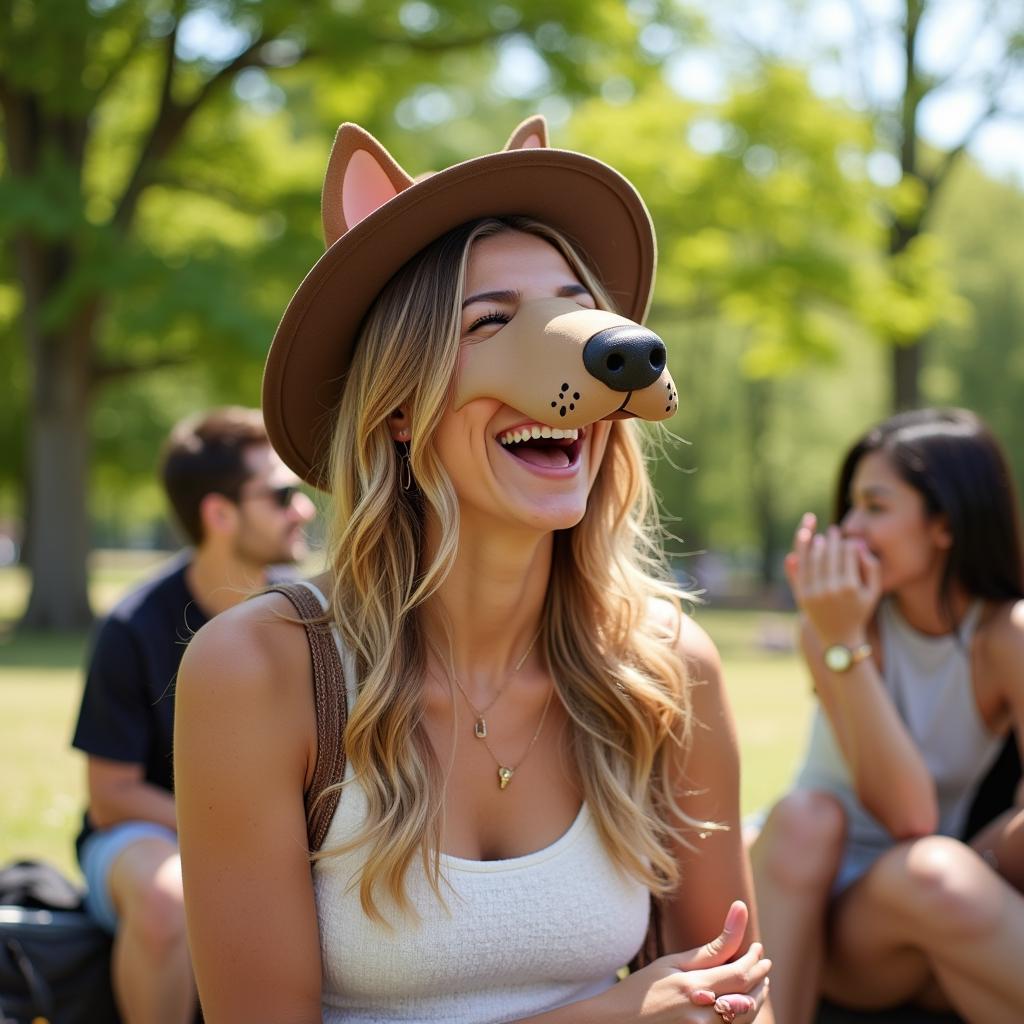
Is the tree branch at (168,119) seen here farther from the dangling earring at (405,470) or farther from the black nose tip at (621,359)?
the black nose tip at (621,359)

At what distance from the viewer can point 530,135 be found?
258cm

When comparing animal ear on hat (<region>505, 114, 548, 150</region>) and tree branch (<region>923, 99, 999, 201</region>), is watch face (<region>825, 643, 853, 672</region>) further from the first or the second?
tree branch (<region>923, 99, 999, 201</region>)

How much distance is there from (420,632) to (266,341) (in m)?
14.6

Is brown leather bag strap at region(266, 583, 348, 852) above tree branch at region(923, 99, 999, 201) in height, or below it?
below

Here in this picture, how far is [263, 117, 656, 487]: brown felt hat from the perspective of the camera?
221cm

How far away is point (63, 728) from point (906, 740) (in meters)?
7.51

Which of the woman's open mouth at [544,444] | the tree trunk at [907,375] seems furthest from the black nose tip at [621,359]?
the tree trunk at [907,375]

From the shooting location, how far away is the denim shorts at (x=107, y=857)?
345 cm

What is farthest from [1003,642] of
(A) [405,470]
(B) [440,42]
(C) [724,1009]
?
(B) [440,42]

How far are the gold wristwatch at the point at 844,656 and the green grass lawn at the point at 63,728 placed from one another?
2.31 metres

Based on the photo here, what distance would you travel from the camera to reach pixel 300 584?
2.31 metres

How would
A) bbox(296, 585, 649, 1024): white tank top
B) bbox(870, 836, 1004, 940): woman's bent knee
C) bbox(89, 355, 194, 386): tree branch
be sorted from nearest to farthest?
bbox(296, 585, 649, 1024): white tank top
bbox(870, 836, 1004, 940): woman's bent knee
bbox(89, 355, 194, 386): tree branch

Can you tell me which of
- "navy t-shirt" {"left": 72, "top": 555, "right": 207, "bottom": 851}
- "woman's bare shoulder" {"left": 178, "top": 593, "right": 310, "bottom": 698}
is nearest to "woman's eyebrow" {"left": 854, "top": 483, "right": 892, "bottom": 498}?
"navy t-shirt" {"left": 72, "top": 555, "right": 207, "bottom": 851}

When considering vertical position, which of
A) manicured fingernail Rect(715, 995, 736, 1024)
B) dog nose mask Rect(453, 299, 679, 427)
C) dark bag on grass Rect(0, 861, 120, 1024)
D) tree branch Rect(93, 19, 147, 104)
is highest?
tree branch Rect(93, 19, 147, 104)
